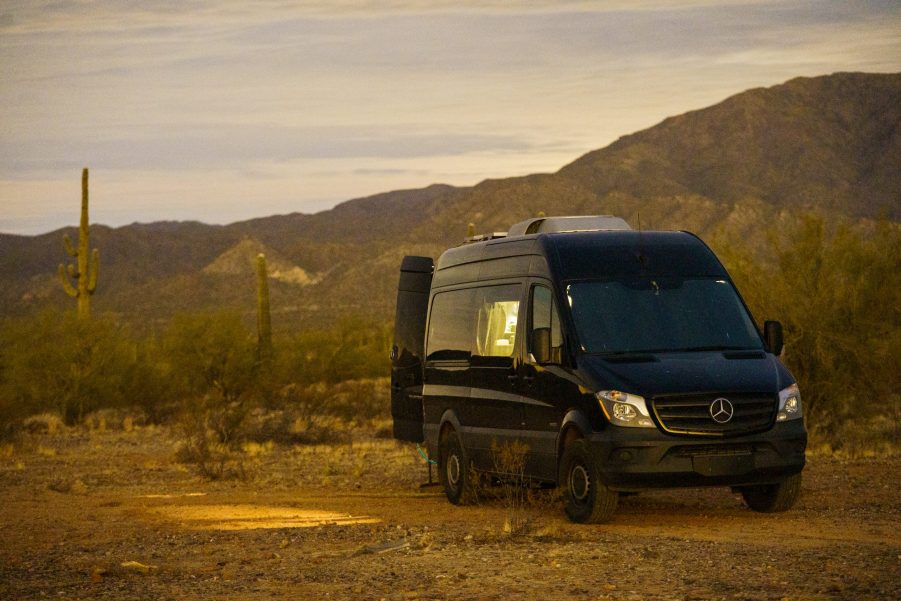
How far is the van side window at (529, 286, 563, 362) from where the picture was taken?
12.0 m

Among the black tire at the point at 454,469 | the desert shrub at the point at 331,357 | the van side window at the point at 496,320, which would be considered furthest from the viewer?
the desert shrub at the point at 331,357

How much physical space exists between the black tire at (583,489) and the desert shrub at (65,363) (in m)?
24.4

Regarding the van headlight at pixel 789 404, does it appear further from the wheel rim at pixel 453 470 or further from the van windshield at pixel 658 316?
the wheel rim at pixel 453 470

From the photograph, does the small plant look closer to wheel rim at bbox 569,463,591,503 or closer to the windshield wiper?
wheel rim at bbox 569,463,591,503

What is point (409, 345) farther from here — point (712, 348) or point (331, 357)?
point (331, 357)

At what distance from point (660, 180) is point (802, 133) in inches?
724

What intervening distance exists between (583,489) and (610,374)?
1.08 metres

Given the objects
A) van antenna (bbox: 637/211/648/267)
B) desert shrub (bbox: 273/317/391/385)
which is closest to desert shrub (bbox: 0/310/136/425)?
desert shrub (bbox: 273/317/391/385)

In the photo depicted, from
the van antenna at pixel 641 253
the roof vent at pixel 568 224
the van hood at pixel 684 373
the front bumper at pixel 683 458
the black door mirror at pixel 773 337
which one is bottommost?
the front bumper at pixel 683 458

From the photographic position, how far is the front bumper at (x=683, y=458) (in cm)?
1107

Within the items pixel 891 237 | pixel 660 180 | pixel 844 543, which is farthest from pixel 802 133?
pixel 844 543

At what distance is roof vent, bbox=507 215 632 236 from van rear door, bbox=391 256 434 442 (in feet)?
5.75

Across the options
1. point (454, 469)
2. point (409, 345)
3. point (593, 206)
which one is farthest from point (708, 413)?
point (593, 206)

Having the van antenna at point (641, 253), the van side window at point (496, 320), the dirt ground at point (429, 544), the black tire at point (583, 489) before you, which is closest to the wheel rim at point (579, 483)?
the black tire at point (583, 489)
